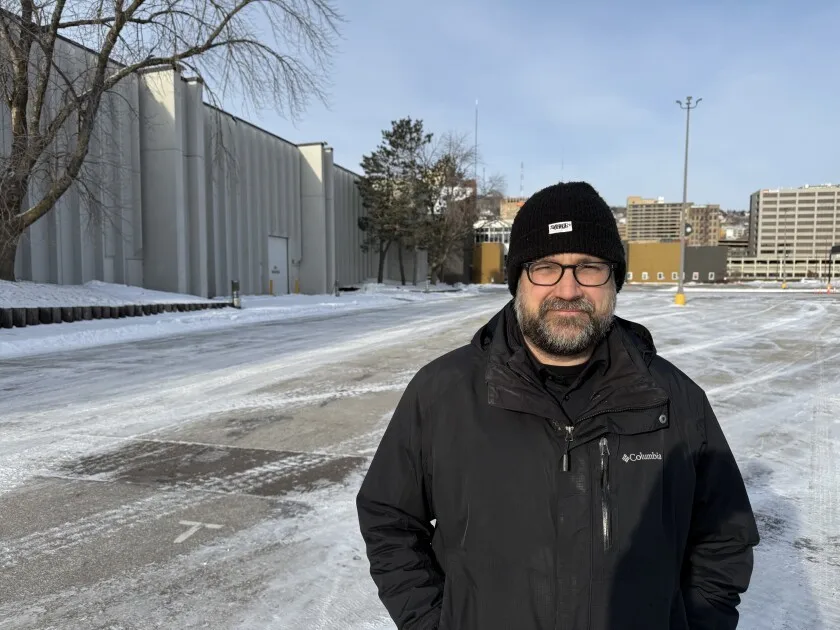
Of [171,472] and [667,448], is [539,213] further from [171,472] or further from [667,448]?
[171,472]

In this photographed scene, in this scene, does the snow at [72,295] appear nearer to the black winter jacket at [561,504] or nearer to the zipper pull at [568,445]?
the black winter jacket at [561,504]

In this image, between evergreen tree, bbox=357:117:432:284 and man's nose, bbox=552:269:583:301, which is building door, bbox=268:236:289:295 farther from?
man's nose, bbox=552:269:583:301

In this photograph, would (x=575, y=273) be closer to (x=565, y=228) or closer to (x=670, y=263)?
(x=565, y=228)

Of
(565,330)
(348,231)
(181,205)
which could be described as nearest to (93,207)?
(181,205)

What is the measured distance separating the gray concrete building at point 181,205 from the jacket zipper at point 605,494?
713 inches

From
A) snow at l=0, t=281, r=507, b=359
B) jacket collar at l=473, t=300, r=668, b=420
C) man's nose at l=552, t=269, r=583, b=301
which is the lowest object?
snow at l=0, t=281, r=507, b=359

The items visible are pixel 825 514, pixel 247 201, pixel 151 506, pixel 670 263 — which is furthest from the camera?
pixel 670 263

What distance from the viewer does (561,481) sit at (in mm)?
1418

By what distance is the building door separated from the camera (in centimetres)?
3059

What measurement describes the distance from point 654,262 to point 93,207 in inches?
2204

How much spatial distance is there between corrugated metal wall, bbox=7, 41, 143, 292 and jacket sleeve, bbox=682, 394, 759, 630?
17887mm

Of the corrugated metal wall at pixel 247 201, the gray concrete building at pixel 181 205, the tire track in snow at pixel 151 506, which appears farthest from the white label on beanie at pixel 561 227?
the corrugated metal wall at pixel 247 201

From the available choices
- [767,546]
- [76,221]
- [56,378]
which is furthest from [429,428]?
[76,221]

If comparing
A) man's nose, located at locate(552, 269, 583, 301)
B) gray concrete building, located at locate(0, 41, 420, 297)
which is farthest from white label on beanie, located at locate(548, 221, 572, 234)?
gray concrete building, located at locate(0, 41, 420, 297)
